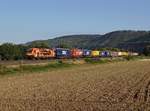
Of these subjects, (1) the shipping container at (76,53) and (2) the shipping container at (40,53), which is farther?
(1) the shipping container at (76,53)

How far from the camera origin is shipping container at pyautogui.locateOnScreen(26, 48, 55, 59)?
8175 centimetres

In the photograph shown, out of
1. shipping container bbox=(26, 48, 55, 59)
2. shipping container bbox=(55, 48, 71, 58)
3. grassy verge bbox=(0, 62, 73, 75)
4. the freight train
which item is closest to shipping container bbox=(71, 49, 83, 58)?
the freight train

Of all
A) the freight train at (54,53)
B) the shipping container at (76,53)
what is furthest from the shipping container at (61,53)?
the shipping container at (76,53)

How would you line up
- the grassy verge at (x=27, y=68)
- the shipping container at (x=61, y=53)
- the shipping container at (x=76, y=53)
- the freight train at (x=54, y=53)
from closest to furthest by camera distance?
the grassy verge at (x=27, y=68)
the freight train at (x=54, y=53)
the shipping container at (x=61, y=53)
the shipping container at (x=76, y=53)

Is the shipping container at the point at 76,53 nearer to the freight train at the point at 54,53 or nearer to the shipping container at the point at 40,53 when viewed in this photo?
the freight train at the point at 54,53

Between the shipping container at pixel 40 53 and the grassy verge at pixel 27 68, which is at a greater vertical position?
the shipping container at pixel 40 53

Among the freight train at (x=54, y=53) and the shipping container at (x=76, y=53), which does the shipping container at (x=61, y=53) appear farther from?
the shipping container at (x=76, y=53)

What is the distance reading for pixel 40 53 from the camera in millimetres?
84438

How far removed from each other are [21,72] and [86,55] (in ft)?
220

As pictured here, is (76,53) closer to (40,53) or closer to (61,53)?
(61,53)

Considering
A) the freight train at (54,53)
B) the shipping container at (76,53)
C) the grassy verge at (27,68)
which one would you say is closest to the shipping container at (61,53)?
the freight train at (54,53)

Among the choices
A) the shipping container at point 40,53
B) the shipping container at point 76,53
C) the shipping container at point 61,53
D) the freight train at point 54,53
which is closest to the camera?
the shipping container at point 40,53

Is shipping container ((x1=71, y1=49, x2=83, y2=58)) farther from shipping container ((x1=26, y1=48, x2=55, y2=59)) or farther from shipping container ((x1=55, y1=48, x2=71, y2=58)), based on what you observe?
shipping container ((x1=26, y1=48, x2=55, y2=59))

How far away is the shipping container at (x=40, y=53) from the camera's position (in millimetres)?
81750
